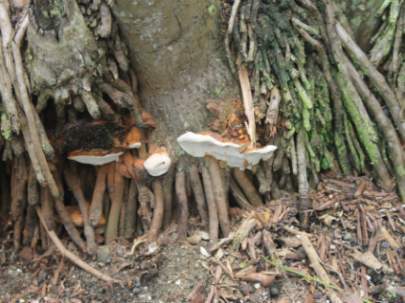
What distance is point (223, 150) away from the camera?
11.1 ft

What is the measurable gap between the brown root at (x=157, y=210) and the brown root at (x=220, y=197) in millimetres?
360

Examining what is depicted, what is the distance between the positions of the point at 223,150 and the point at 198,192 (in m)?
0.38

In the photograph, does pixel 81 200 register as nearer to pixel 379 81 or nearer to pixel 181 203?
pixel 181 203

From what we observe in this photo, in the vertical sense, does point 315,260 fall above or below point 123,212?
below

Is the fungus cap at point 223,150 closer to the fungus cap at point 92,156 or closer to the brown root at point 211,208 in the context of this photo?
the brown root at point 211,208

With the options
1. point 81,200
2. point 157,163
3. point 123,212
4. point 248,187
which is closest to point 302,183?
point 248,187

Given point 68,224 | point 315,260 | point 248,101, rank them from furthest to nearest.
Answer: point 68,224 → point 248,101 → point 315,260

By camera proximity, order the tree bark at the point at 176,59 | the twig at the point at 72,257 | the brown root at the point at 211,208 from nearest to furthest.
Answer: the tree bark at the point at 176,59
the twig at the point at 72,257
the brown root at the point at 211,208

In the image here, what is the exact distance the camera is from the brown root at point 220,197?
354 cm

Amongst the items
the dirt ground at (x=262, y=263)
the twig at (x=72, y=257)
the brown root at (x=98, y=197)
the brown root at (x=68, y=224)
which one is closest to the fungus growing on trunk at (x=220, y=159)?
the dirt ground at (x=262, y=263)

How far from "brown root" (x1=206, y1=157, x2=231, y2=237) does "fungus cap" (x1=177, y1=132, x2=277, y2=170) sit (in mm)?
91

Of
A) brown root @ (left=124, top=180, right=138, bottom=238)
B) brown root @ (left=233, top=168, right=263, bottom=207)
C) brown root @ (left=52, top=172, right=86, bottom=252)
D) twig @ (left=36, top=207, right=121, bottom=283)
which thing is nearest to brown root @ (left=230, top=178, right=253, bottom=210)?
brown root @ (left=233, top=168, right=263, bottom=207)

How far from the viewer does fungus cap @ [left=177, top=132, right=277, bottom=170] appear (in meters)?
3.34

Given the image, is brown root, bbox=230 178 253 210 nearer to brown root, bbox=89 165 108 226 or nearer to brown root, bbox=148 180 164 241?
brown root, bbox=148 180 164 241
